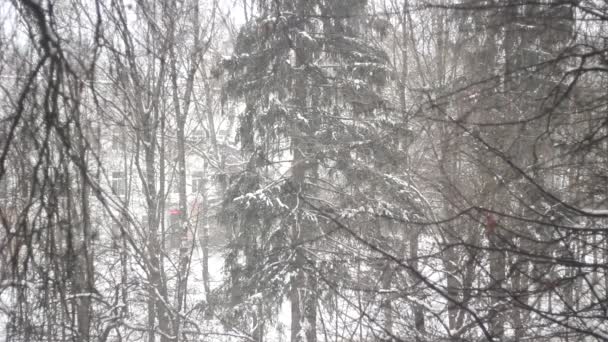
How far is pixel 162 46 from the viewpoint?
317cm

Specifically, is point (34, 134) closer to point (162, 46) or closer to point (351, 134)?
point (162, 46)

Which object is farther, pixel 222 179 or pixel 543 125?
pixel 222 179

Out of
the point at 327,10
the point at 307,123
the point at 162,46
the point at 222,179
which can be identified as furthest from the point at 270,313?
the point at 162,46

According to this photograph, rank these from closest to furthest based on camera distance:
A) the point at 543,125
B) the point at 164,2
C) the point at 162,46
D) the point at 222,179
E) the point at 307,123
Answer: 1. the point at 164,2
2. the point at 162,46
3. the point at 543,125
4. the point at 307,123
5. the point at 222,179

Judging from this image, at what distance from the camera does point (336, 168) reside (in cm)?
894

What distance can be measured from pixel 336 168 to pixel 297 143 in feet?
2.94

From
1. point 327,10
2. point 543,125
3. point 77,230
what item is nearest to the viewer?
point 77,230

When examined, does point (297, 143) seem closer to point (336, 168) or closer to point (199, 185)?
point (336, 168)

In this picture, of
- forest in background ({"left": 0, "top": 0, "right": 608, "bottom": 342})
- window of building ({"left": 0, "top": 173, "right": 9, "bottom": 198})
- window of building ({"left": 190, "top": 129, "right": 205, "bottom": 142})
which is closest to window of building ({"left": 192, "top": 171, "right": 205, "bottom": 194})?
window of building ({"left": 190, "top": 129, "right": 205, "bottom": 142})

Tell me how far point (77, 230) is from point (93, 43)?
966 mm

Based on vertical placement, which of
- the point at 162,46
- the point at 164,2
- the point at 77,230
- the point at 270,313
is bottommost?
the point at 270,313

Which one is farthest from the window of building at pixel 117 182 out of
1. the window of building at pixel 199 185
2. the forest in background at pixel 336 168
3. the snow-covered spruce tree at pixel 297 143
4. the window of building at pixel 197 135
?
the window of building at pixel 197 135

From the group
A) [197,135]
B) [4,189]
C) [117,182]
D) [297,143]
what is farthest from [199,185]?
[4,189]

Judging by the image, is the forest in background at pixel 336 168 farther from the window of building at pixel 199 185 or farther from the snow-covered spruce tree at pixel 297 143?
the window of building at pixel 199 185
